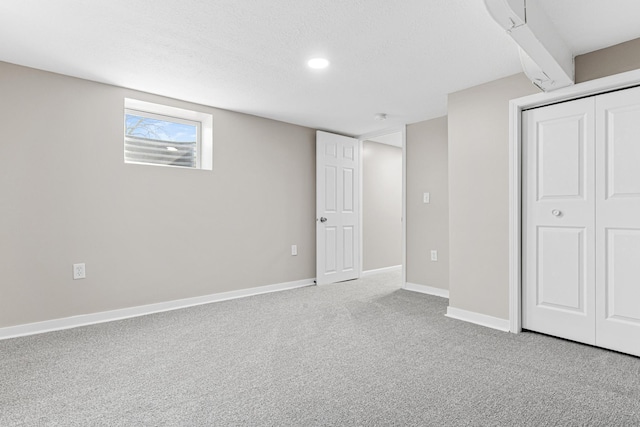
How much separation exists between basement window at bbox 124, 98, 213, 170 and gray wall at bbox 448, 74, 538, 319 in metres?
2.55

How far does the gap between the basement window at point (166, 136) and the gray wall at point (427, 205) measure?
251 cm

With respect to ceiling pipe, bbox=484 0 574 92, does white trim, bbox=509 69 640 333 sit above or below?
below

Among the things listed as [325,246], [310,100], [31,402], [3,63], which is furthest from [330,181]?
[31,402]

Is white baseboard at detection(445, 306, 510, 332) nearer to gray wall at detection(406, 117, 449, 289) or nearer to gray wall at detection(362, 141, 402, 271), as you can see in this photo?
gray wall at detection(406, 117, 449, 289)

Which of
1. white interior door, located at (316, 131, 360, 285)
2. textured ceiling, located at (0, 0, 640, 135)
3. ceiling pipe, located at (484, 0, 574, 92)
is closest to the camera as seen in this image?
ceiling pipe, located at (484, 0, 574, 92)

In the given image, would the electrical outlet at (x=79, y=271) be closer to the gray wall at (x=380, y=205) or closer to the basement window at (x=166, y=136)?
the basement window at (x=166, y=136)

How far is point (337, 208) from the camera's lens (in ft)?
16.0

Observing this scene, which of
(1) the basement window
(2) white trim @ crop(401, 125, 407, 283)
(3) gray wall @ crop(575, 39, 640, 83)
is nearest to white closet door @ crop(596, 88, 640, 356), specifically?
(3) gray wall @ crop(575, 39, 640, 83)

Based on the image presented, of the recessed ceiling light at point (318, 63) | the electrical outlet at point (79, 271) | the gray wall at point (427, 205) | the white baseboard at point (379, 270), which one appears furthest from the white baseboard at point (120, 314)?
the recessed ceiling light at point (318, 63)

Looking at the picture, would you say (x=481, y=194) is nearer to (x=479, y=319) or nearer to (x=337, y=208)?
(x=479, y=319)

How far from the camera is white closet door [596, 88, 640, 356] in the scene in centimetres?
228

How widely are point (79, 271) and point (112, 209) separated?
23.1 inches

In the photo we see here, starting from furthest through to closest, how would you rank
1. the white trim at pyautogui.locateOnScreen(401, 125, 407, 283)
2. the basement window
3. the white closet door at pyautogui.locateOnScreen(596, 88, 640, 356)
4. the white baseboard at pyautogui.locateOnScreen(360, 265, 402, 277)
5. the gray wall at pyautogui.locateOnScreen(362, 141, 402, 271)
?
the gray wall at pyautogui.locateOnScreen(362, 141, 402, 271)
the white baseboard at pyautogui.locateOnScreen(360, 265, 402, 277)
the white trim at pyautogui.locateOnScreen(401, 125, 407, 283)
the basement window
the white closet door at pyautogui.locateOnScreen(596, 88, 640, 356)

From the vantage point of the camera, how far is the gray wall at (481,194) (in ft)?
9.39
